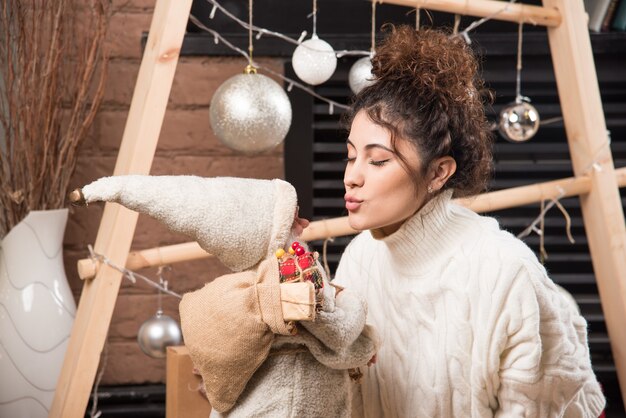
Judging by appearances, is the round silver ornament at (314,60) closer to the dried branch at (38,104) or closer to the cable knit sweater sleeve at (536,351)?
the dried branch at (38,104)

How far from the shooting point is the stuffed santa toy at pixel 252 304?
0.94 meters

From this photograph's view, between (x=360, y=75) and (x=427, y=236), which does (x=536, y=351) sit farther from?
(x=360, y=75)

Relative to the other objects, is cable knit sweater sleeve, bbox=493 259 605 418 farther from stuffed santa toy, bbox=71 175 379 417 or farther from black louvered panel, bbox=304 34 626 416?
black louvered panel, bbox=304 34 626 416

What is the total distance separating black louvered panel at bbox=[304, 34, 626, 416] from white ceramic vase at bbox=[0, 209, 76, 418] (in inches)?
25.0

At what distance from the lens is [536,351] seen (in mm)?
1148

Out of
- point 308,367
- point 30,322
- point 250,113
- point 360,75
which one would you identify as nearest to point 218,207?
point 308,367

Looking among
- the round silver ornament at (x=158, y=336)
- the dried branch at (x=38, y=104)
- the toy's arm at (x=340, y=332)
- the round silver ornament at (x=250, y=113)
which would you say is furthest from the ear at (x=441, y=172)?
the dried branch at (x=38, y=104)

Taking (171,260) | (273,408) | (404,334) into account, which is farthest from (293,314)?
(171,260)

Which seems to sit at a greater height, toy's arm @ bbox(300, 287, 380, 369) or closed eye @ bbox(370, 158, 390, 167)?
closed eye @ bbox(370, 158, 390, 167)

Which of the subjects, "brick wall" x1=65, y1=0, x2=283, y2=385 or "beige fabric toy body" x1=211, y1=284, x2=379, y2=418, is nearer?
"beige fabric toy body" x1=211, y1=284, x2=379, y2=418

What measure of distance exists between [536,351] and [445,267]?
0.17 metres

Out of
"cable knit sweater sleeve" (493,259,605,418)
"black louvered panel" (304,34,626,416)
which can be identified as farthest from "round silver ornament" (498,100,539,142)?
"cable knit sweater sleeve" (493,259,605,418)

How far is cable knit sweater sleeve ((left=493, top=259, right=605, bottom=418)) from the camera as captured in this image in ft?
3.79

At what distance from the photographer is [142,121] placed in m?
1.47
